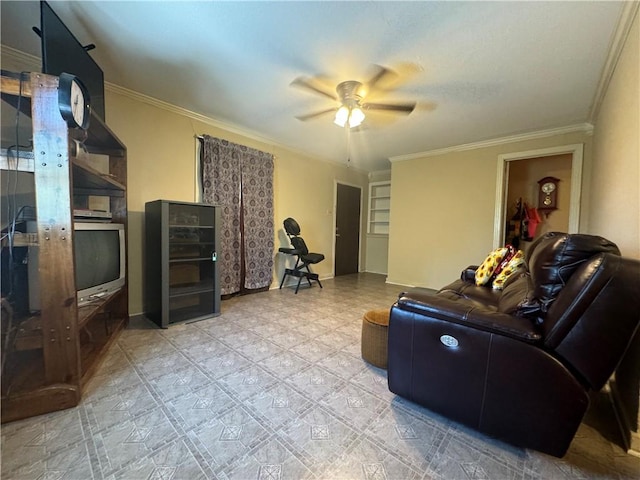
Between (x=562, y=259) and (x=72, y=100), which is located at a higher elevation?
(x=72, y=100)

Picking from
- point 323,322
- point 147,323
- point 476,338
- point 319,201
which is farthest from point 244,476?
point 319,201

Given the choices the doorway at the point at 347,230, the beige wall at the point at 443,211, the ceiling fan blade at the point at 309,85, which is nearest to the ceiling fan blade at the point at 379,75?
the ceiling fan blade at the point at 309,85

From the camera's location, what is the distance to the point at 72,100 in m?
1.36

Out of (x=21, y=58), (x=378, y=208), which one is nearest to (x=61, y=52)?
(x=21, y=58)

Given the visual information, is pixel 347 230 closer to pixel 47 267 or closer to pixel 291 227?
pixel 291 227

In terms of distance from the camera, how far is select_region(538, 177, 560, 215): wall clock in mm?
4207

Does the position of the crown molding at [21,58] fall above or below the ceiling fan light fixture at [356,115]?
above

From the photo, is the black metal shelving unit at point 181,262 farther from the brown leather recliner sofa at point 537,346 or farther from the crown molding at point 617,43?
the crown molding at point 617,43

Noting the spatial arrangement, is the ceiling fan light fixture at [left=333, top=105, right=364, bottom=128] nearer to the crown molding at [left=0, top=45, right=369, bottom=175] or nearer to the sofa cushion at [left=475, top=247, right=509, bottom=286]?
the crown molding at [left=0, top=45, right=369, bottom=175]

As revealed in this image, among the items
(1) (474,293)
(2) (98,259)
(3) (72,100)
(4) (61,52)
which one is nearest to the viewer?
(3) (72,100)

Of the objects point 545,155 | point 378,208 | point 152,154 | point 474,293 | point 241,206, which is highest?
point 545,155

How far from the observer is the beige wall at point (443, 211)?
392 cm

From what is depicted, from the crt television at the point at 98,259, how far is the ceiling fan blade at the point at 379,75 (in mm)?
2546

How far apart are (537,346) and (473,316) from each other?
25cm
